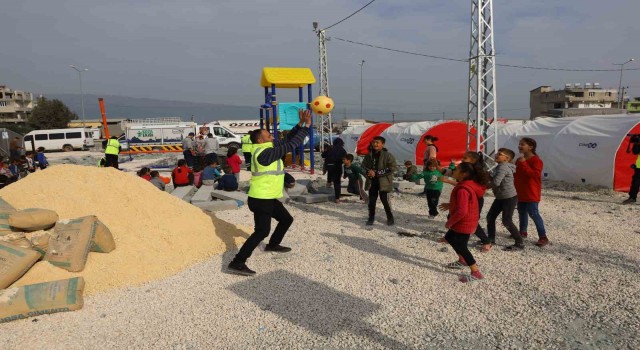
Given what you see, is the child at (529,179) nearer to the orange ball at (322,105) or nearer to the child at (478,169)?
the child at (478,169)

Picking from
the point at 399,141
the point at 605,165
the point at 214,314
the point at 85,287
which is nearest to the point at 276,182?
the point at 214,314

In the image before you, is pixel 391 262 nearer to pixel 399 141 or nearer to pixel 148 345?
pixel 148 345

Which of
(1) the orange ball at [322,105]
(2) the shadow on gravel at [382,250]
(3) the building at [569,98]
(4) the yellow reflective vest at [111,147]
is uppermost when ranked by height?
(3) the building at [569,98]

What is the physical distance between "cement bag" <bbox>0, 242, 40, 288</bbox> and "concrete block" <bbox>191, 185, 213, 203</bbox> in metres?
4.64

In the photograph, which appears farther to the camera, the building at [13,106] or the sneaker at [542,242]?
the building at [13,106]

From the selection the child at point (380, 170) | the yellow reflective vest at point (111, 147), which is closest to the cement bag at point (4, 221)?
the child at point (380, 170)

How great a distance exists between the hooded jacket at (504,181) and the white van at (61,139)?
132 ft

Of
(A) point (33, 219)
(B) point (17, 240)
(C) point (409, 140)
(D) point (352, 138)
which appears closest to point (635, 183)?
(C) point (409, 140)

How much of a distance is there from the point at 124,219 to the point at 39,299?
6.55 feet

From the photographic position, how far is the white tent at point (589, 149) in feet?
36.9

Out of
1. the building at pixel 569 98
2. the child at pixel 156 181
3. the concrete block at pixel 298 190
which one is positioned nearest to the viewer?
the child at pixel 156 181

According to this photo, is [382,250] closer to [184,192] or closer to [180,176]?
[184,192]

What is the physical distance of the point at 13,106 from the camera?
275 ft

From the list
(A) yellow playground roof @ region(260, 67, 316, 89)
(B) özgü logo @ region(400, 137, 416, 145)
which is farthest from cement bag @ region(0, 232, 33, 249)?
(B) özgü logo @ region(400, 137, 416, 145)
